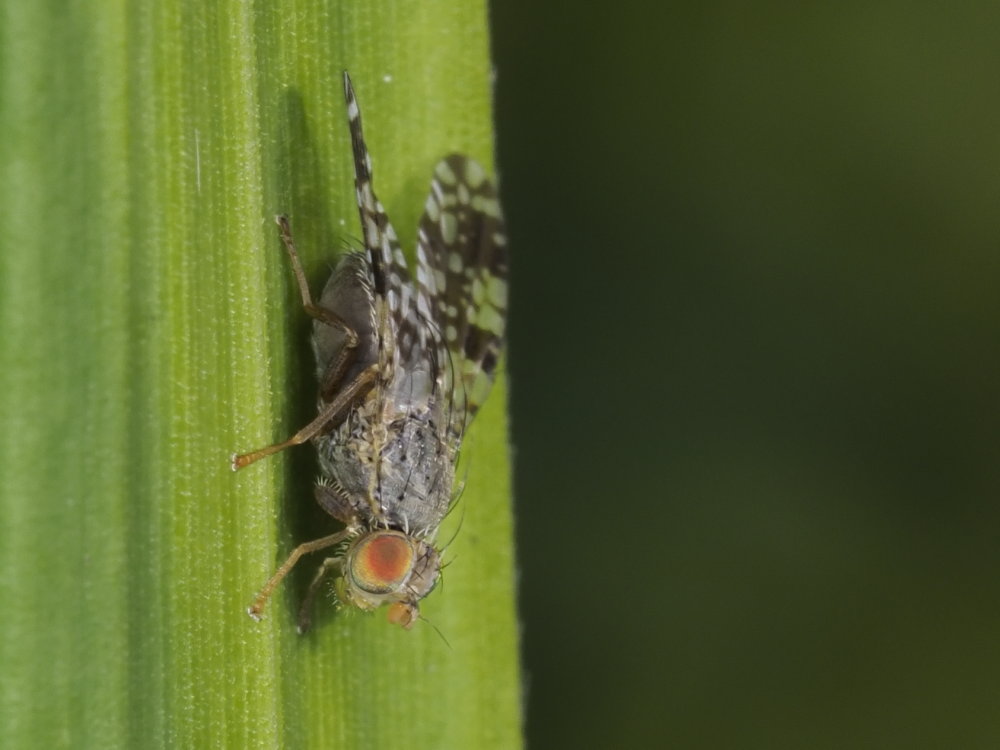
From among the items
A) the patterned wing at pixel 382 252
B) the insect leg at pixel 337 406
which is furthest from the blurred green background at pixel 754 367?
the insect leg at pixel 337 406

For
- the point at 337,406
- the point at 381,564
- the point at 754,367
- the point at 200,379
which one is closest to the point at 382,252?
the point at 337,406

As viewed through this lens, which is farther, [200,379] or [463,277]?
[463,277]

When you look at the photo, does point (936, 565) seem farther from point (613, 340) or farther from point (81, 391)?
point (81, 391)

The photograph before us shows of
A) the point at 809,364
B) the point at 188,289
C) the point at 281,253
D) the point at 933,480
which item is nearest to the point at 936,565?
the point at 933,480

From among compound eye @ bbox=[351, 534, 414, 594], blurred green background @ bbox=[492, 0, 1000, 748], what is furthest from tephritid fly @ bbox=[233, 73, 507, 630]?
blurred green background @ bbox=[492, 0, 1000, 748]

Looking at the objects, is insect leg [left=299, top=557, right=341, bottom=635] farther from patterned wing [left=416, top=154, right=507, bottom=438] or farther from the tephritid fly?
patterned wing [left=416, top=154, right=507, bottom=438]

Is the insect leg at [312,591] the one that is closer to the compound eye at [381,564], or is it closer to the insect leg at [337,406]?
the compound eye at [381,564]

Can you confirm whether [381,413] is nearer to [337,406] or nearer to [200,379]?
[337,406]
